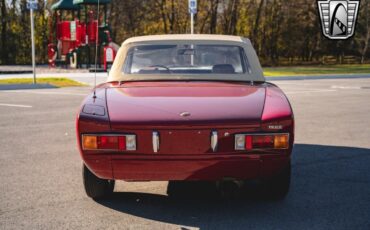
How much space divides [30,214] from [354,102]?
10407mm

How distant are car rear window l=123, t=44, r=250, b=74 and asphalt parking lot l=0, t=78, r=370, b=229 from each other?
1.16 m

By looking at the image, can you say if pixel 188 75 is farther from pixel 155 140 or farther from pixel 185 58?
pixel 155 140

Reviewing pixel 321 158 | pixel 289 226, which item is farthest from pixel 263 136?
pixel 321 158

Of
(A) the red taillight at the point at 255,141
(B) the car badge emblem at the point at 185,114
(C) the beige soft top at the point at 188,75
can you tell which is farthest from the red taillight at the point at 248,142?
(C) the beige soft top at the point at 188,75

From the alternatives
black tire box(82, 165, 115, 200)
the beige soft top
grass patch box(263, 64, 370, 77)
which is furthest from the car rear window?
grass patch box(263, 64, 370, 77)

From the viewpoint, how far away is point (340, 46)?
151 feet

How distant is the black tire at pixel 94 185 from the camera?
438 cm

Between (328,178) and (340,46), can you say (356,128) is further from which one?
(340,46)

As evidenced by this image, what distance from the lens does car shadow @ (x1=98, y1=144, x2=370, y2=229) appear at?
12.9 feet

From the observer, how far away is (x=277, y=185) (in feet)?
14.4

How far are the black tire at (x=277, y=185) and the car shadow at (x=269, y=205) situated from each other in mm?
59

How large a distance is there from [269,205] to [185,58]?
5.59ft

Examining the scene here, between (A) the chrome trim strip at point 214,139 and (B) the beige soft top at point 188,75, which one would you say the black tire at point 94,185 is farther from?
(A) the chrome trim strip at point 214,139

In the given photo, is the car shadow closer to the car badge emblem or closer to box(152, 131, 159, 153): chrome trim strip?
box(152, 131, 159, 153): chrome trim strip
